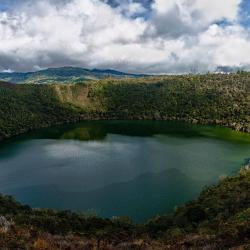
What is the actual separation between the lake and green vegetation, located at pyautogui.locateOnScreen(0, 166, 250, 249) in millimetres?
14538

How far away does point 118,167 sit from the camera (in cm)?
9812

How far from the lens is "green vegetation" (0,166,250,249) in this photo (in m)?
18.2

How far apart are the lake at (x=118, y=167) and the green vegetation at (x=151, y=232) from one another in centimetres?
1454

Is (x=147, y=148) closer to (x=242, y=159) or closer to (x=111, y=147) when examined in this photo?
(x=111, y=147)

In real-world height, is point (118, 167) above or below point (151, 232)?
below

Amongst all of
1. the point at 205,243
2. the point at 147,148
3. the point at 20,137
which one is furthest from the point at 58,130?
the point at 205,243

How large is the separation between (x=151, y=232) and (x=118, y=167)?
5917 cm

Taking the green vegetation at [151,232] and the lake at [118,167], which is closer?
the green vegetation at [151,232]

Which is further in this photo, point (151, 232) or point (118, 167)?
point (118, 167)

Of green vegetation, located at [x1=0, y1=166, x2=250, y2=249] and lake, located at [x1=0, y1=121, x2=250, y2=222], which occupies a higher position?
green vegetation, located at [x1=0, y1=166, x2=250, y2=249]

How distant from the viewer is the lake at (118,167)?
71750 mm

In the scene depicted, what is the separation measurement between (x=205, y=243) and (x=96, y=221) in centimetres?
2633

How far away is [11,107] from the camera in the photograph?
195500 mm

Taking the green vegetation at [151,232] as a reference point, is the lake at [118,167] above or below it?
below
